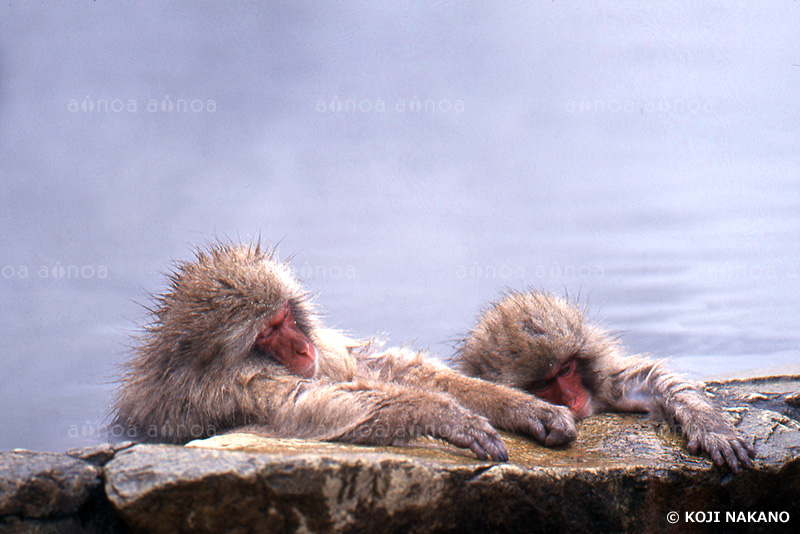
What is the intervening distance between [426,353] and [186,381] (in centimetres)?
154

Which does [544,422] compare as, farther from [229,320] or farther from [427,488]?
[229,320]

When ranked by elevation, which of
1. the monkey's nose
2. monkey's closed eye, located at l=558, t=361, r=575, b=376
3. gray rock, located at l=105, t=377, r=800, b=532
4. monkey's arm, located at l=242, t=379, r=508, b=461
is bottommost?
gray rock, located at l=105, t=377, r=800, b=532

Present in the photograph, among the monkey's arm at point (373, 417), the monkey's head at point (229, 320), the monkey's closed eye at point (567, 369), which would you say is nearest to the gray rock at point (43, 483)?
the monkey's arm at point (373, 417)

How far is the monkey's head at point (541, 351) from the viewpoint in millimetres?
4273

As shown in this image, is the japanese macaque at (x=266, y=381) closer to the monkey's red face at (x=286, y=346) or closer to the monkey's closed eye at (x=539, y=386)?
the monkey's red face at (x=286, y=346)

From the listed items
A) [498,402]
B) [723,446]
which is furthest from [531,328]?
[723,446]

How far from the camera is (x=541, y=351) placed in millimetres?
4246

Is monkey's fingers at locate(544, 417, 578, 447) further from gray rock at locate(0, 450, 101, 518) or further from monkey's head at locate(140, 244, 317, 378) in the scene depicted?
gray rock at locate(0, 450, 101, 518)

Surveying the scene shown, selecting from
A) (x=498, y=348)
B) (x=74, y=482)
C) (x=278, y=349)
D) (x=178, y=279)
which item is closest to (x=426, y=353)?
(x=498, y=348)

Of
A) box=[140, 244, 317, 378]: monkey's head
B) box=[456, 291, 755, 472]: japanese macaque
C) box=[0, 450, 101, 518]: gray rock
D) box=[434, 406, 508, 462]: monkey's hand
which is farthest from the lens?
box=[456, 291, 755, 472]: japanese macaque

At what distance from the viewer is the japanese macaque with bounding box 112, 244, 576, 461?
3.12m

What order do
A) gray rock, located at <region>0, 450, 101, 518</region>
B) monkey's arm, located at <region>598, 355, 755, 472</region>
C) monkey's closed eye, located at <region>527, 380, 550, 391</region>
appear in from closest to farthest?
1. gray rock, located at <region>0, 450, 101, 518</region>
2. monkey's arm, located at <region>598, 355, 755, 472</region>
3. monkey's closed eye, located at <region>527, 380, 550, 391</region>

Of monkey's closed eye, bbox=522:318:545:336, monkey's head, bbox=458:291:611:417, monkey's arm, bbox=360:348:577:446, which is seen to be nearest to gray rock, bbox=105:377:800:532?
monkey's arm, bbox=360:348:577:446

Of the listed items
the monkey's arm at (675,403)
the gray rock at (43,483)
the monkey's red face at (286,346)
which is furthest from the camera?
the monkey's red face at (286,346)
